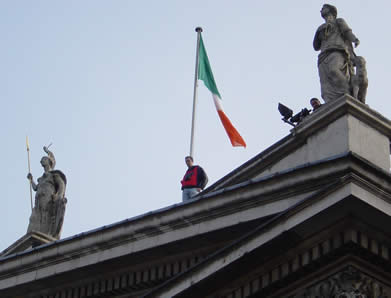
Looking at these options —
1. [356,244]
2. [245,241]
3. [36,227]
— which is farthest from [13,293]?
[356,244]

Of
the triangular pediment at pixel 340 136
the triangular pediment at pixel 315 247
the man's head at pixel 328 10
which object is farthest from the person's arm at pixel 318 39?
the triangular pediment at pixel 315 247

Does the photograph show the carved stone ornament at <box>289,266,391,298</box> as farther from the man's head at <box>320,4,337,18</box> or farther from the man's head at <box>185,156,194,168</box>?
the man's head at <box>185,156,194,168</box>

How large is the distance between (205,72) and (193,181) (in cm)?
939

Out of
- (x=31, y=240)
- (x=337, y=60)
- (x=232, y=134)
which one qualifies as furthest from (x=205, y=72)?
(x=337, y=60)

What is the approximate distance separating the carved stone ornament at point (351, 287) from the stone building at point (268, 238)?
2 centimetres

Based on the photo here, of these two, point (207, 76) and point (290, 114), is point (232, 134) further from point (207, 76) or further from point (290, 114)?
point (290, 114)

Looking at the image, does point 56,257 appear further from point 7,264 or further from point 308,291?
point 308,291

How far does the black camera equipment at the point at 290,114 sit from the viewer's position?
25.3 metres

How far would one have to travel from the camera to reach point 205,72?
37031 millimetres

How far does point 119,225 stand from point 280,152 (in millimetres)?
3728

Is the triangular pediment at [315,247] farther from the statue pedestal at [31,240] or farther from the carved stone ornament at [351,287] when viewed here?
the statue pedestal at [31,240]

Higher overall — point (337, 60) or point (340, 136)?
point (337, 60)

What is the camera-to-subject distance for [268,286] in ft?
62.3

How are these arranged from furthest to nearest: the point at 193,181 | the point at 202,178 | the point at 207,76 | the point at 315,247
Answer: the point at 207,76 → the point at 202,178 → the point at 193,181 → the point at 315,247
